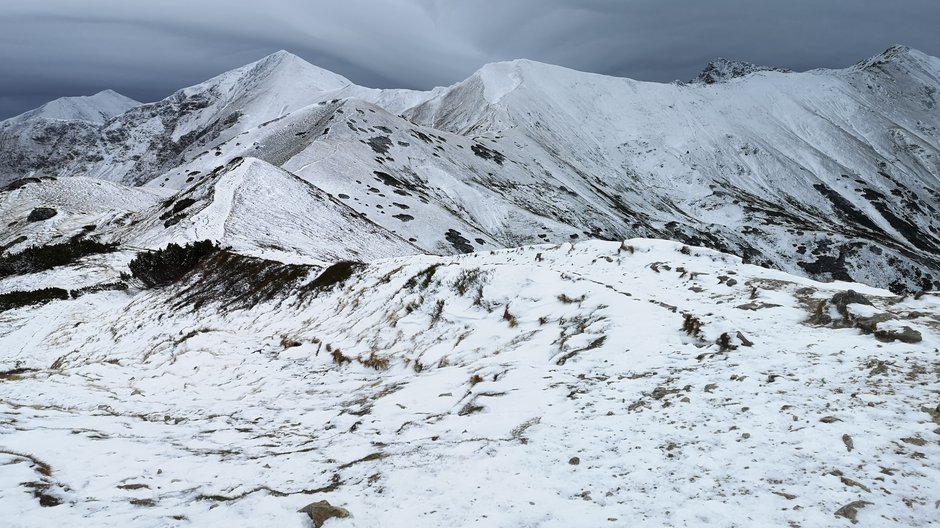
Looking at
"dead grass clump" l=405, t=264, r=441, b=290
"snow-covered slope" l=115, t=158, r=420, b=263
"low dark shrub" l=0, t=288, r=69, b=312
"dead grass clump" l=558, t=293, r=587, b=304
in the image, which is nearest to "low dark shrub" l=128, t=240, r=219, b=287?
"snow-covered slope" l=115, t=158, r=420, b=263

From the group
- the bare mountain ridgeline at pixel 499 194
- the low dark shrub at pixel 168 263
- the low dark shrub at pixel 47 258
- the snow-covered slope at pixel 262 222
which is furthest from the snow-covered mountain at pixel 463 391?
the bare mountain ridgeline at pixel 499 194

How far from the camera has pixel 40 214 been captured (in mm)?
61406

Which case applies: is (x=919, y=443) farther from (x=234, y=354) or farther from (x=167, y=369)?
(x=167, y=369)

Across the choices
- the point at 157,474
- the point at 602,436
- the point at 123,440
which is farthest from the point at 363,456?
the point at 123,440

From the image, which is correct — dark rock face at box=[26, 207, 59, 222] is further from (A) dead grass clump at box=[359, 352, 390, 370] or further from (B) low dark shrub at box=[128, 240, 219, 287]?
(A) dead grass clump at box=[359, 352, 390, 370]

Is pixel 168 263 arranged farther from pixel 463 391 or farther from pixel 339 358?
pixel 463 391

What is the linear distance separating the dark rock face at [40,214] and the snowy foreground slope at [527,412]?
6065 cm

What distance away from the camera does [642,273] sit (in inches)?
680

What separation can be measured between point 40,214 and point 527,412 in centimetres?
7744

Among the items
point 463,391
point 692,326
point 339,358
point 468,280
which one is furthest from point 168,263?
point 692,326

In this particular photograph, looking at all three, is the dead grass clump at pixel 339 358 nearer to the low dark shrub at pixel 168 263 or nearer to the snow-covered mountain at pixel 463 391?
the snow-covered mountain at pixel 463 391

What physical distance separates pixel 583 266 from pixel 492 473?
13.3 metres

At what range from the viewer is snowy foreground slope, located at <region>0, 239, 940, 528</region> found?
613 centimetres

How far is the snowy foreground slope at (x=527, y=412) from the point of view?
20.1 feet
